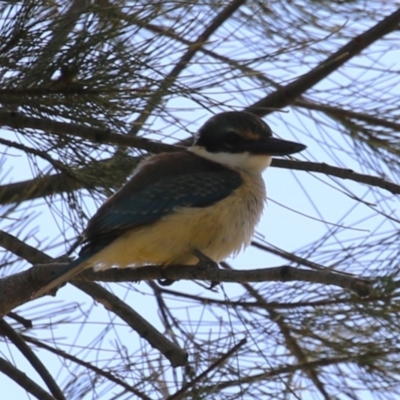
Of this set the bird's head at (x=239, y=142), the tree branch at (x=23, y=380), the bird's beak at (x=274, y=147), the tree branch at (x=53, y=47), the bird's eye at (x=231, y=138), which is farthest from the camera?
the bird's eye at (x=231, y=138)

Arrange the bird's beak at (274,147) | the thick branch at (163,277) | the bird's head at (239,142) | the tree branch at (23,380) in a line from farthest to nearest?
the bird's head at (239,142) < the bird's beak at (274,147) < the tree branch at (23,380) < the thick branch at (163,277)

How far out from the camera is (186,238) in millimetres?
3006

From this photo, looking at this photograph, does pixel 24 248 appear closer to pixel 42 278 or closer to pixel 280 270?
pixel 42 278

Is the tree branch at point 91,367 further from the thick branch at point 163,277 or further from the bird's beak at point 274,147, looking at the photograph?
the bird's beak at point 274,147

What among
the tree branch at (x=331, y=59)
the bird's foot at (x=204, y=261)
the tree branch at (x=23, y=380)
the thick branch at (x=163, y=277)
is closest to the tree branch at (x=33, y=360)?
the tree branch at (x=23, y=380)

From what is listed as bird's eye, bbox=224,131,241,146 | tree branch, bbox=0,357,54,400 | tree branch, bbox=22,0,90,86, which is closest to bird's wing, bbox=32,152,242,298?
bird's eye, bbox=224,131,241,146

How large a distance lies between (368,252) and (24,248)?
1060 millimetres

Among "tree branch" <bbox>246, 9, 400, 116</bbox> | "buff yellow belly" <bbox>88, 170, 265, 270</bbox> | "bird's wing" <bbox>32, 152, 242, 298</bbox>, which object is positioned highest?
"tree branch" <bbox>246, 9, 400, 116</bbox>

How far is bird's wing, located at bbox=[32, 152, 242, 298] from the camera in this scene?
296 centimetres

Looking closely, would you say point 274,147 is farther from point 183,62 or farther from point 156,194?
point 183,62

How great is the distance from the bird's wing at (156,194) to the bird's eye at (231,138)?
111 millimetres

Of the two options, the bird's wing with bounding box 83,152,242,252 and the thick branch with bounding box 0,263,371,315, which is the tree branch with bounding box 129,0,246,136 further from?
the thick branch with bounding box 0,263,371,315

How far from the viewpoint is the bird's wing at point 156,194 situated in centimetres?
296

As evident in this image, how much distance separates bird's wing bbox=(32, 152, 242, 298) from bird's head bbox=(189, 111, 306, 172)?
0.26ft
